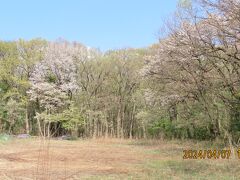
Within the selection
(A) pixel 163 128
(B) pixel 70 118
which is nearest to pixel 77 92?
(B) pixel 70 118

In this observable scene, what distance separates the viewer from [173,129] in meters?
29.2

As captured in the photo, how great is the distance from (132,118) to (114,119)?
5.85 feet

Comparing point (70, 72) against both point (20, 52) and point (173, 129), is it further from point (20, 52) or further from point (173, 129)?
point (173, 129)

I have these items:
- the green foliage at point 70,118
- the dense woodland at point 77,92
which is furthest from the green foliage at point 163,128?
the green foliage at point 70,118

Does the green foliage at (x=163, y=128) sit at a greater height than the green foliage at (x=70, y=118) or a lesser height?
lesser

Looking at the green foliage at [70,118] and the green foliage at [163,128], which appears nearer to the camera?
the green foliage at [163,128]

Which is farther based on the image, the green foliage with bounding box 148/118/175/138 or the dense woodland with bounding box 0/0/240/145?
the dense woodland with bounding box 0/0/240/145

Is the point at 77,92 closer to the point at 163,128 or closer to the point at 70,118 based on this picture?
the point at 70,118

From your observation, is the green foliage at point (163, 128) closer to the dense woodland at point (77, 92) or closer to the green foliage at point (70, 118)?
the dense woodland at point (77, 92)

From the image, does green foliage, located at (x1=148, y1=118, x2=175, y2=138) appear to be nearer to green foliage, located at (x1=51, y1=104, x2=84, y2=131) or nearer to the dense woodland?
the dense woodland

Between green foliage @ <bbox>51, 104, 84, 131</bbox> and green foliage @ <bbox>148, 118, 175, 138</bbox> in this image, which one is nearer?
green foliage @ <bbox>148, 118, 175, 138</bbox>

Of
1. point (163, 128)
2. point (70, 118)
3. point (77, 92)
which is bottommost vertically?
point (163, 128)

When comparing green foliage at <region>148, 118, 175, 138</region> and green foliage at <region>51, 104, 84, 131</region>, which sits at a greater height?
green foliage at <region>51, 104, 84, 131</region>

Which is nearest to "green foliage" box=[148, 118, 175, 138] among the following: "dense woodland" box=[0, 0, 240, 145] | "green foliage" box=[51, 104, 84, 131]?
"dense woodland" box=[0, 0, 240, 145]
